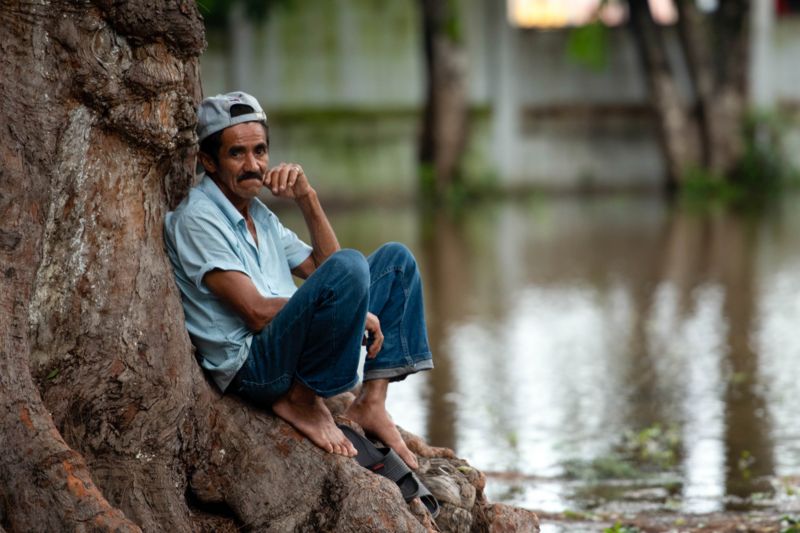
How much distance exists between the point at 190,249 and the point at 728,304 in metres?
7.70

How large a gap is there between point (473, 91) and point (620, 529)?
1785 centimetres

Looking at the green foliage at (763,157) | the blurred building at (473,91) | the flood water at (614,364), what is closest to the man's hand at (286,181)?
the flood water at (614,364)

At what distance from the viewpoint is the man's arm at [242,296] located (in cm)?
437

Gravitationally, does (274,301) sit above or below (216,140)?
below

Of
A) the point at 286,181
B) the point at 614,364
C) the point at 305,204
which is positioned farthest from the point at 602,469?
the point at 614,364

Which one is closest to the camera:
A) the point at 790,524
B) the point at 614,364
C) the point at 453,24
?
the point at 790,524

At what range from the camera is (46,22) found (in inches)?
160

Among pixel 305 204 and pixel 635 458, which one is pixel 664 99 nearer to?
pixel 635 458

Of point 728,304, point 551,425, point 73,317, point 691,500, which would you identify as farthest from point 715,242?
point 73,317

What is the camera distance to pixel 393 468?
453 cm

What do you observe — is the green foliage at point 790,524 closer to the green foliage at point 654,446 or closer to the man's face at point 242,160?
the green foliage at point 654,446

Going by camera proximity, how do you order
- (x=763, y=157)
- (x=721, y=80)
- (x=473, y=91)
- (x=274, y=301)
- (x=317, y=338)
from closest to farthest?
(x=317, y=338)
(x=274, y=301)
(x=721, y=80)
(x=763, y=157)
(x=473, y=91)

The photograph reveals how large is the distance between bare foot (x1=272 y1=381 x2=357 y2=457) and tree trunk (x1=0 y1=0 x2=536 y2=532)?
0.04 metres

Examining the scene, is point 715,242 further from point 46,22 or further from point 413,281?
point 46,22
